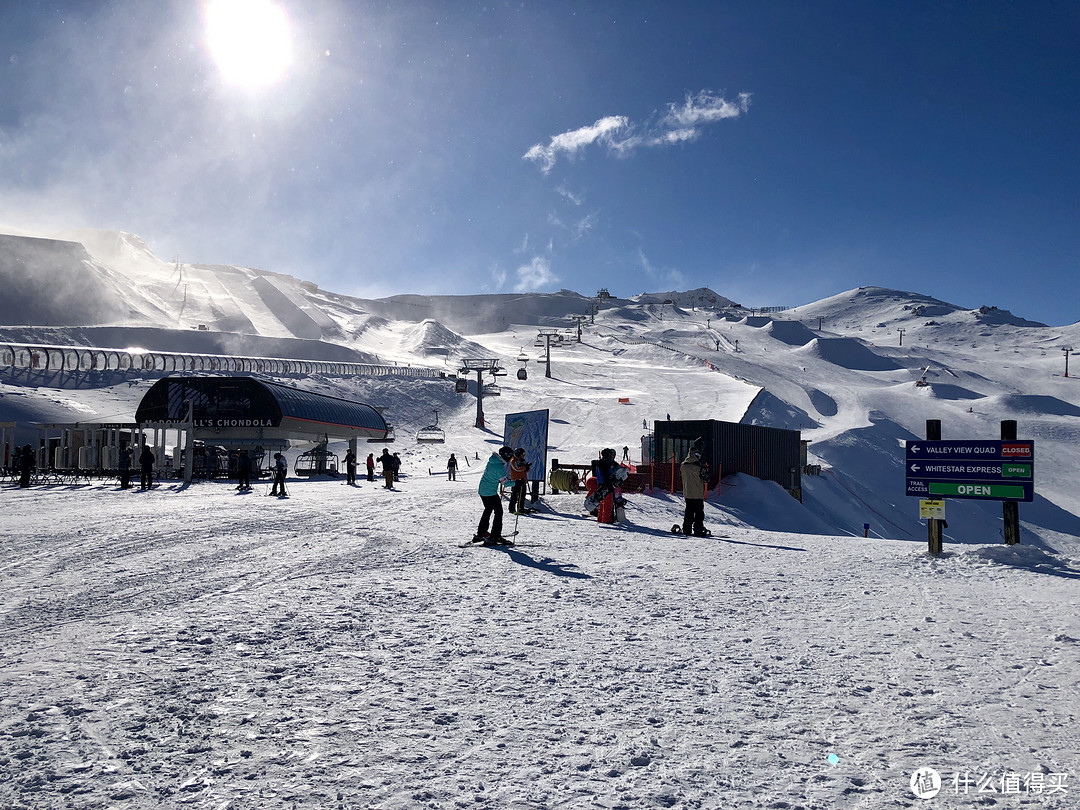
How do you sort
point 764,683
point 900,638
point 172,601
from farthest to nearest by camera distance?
point 172,601 < point 900,638 < point 764,683

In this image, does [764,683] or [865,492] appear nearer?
[764,683]

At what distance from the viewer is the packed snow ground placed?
10.8 feet

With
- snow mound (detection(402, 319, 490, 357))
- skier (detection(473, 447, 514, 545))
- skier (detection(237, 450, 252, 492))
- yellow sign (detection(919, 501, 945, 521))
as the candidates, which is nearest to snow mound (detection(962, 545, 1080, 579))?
yellow sign (detection(919, 501, 945, 521))

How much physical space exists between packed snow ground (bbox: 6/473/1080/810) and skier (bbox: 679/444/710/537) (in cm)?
374

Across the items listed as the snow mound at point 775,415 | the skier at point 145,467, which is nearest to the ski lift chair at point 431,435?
the snow mound at point 775,415

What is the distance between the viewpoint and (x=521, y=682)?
461 centimetres

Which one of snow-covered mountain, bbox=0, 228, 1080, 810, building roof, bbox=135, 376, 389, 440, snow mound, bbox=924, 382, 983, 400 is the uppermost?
snow mound, bbox=924, 382, 983, 400

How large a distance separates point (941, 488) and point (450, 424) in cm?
4970

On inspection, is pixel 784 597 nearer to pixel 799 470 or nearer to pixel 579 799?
pixel 579 799

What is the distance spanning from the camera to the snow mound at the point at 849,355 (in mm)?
118688

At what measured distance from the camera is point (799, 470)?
30297mm

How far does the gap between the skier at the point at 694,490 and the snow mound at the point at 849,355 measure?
111996 mm

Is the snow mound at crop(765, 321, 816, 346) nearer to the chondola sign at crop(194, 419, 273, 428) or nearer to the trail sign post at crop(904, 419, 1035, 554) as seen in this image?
the chondola sign at crop(194, 419, 273, 428)

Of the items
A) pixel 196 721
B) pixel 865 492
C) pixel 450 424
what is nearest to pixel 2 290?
pixel 450 424
